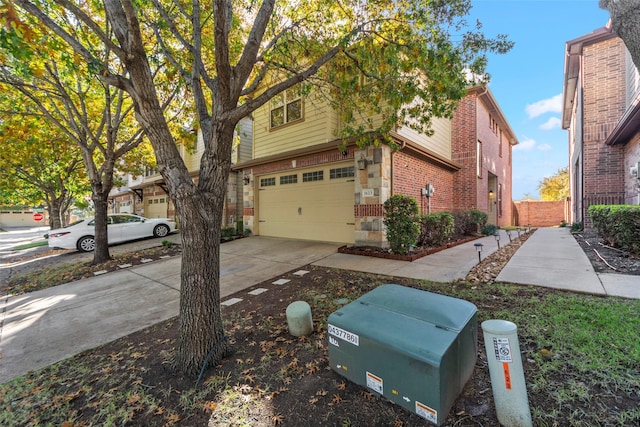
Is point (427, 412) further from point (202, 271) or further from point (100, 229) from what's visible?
point (100, 229)

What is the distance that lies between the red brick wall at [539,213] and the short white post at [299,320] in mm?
22742

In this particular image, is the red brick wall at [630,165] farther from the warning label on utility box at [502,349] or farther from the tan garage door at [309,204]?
the warning label on utility box at [502,349]

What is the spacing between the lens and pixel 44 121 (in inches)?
338

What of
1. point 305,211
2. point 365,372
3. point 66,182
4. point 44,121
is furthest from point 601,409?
point 66,182

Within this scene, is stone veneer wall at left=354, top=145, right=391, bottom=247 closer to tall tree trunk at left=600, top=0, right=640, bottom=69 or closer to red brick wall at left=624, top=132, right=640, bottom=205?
tall tree trunk at left=600, top=0, right=640, bottom=69

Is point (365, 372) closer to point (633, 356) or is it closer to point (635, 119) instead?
point (633, 356)

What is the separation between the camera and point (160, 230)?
12.4 metres

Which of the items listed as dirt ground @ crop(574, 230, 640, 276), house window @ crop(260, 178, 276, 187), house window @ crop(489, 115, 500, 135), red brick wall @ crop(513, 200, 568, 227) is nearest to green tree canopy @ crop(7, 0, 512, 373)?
dirt ground @ crop(574, 230, 640, 276)

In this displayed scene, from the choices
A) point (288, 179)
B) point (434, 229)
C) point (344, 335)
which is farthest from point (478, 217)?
point (344, 335)

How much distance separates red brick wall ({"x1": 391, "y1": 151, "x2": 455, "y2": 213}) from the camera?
25.9ft

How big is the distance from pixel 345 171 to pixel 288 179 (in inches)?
102

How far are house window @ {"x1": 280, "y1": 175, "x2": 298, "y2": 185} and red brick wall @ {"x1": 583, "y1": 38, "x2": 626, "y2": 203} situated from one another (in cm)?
1105

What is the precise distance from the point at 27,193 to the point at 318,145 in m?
23.2

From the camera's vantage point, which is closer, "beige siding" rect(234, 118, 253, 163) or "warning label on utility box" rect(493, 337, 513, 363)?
"warning label on utility box" rect(493, 337, 513, 363)
